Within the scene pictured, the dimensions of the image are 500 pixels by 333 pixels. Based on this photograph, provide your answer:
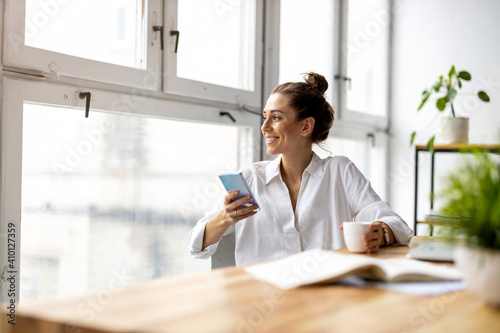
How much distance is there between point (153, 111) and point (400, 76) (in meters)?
2.48

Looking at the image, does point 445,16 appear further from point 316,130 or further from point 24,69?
point 24,69

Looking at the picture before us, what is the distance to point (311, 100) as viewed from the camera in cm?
215

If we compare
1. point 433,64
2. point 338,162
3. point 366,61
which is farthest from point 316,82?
point 433,64

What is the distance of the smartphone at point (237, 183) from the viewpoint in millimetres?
1521

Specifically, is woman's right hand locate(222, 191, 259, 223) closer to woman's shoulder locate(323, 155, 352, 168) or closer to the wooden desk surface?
woman's shoulder locate(323, 155, 352, 168)

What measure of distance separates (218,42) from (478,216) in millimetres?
2031

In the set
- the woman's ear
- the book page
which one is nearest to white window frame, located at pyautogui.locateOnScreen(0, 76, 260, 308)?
the woman's ear

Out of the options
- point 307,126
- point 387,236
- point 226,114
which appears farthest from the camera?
point 226,114

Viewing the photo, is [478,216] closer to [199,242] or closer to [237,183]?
[237,183]

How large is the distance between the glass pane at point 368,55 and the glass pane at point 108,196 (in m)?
1.54

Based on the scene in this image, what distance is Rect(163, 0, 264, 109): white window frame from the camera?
7.32 feet

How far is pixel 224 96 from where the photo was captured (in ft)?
8.36

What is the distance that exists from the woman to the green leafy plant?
0.89 m

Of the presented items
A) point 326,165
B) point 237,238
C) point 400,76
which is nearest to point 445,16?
point 400,76
